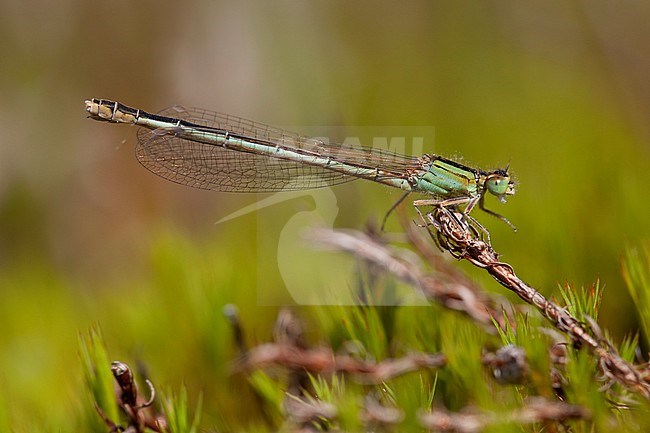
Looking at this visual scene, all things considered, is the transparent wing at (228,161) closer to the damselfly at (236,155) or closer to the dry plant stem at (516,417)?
the damselfly at (236,155)

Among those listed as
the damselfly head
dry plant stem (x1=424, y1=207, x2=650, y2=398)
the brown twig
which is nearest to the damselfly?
the damselfly head

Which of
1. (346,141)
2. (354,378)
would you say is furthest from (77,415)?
(346,141)

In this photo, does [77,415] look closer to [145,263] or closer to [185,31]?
[145,263]

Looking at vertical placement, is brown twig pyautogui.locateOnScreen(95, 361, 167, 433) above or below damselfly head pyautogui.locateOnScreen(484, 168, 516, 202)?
below

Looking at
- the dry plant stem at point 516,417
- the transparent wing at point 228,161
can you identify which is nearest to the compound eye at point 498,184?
the transparent wing at point 228,161

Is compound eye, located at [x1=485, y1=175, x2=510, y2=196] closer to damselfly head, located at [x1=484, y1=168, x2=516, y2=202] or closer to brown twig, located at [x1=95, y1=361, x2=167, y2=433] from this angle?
damselfly head, located at [x1=484, y1=168, x2=516, y2=202]

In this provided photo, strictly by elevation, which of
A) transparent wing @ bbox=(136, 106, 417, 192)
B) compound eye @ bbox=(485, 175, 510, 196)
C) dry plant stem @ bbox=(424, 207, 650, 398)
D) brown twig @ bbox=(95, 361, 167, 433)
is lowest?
brown twig @ bbox=(95, 361, 167, 433)
